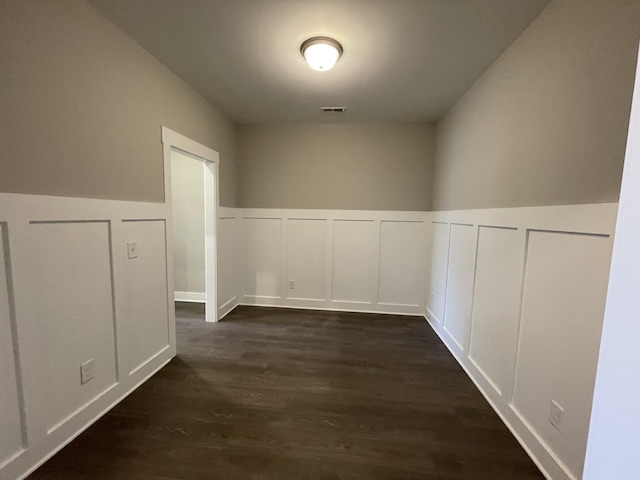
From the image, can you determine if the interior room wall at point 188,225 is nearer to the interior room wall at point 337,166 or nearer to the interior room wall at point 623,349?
the interior room wall at point 337,166

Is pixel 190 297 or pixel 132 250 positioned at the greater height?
pixel 132 250

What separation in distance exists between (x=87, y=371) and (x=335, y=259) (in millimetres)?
2694

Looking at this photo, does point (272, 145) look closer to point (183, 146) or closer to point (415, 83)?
point (183, 146)

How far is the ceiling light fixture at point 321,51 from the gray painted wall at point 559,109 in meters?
1.18

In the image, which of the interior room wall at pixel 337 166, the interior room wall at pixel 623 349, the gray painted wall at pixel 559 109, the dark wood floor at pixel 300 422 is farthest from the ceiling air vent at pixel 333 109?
the interior room wall at pixel 623 349

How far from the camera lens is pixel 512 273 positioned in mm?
1744

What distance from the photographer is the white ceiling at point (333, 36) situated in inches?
62.4

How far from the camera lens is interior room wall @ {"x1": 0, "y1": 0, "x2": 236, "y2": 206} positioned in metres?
1.27

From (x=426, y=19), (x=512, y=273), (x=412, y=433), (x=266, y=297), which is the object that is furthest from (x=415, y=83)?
(x=266, y=297)

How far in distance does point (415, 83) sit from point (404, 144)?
1114 mm

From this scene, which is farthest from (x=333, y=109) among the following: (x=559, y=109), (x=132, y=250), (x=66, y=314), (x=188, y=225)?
(x=66, y=314)

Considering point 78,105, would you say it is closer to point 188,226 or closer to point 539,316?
point 188,226

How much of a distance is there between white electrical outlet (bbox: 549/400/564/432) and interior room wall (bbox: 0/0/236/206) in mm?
2767

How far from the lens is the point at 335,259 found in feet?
12.3
